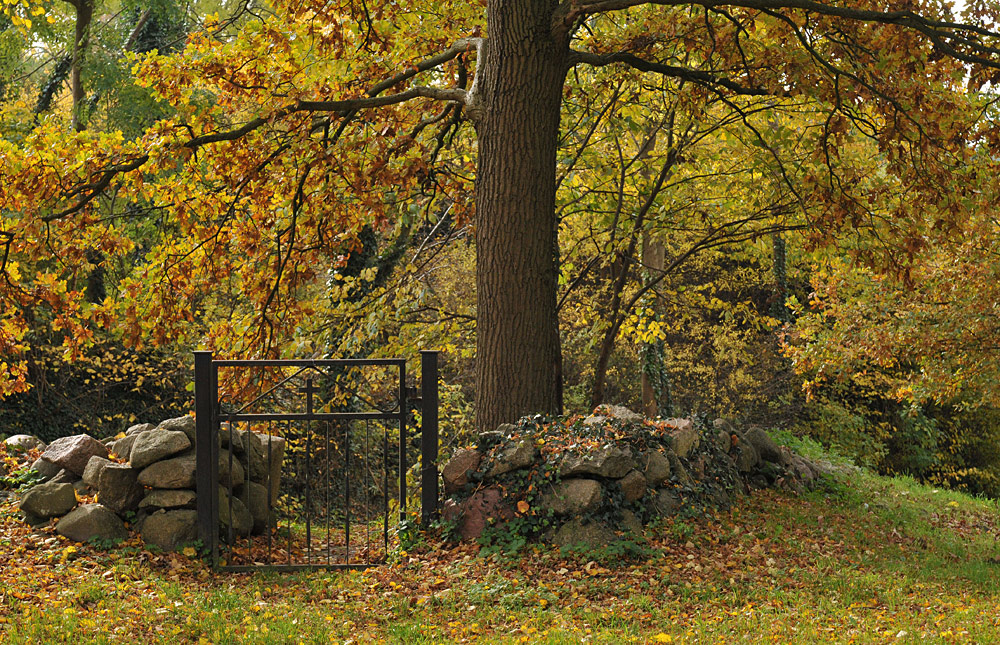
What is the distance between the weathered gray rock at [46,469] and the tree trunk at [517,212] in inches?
146

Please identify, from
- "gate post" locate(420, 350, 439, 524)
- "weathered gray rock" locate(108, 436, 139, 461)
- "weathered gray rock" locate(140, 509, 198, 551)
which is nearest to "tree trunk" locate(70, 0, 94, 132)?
"weathered gray rock" locate(108, 436, 139, 461)

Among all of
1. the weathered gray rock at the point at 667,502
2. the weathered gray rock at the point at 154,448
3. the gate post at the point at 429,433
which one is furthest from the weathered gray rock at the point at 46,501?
the weathered gray rock at the point at 667,502

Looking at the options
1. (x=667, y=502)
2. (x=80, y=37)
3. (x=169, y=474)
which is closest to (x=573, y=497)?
(x=667, y=502)

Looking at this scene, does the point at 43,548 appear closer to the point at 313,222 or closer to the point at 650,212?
the point at 313,222

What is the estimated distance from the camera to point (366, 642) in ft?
16.0

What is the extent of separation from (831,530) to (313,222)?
609 centimetres

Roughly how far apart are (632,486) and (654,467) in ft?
1.41

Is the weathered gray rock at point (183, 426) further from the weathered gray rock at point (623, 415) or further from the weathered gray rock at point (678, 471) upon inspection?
the weathered gray rock at point (678, 471)

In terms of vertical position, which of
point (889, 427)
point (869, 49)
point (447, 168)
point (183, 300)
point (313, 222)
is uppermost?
point (869, 49)

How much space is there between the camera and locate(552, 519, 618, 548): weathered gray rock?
6.63 meters

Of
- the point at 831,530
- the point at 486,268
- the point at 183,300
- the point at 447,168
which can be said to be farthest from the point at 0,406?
the point at 831,530

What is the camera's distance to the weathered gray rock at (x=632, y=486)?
7.04m

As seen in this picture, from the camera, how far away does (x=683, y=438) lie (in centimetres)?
797

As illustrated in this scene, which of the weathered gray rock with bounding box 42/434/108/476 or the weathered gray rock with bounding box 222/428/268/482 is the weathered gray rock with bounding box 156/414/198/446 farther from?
the weathered gray rock with bounding box 42/434/108/476
